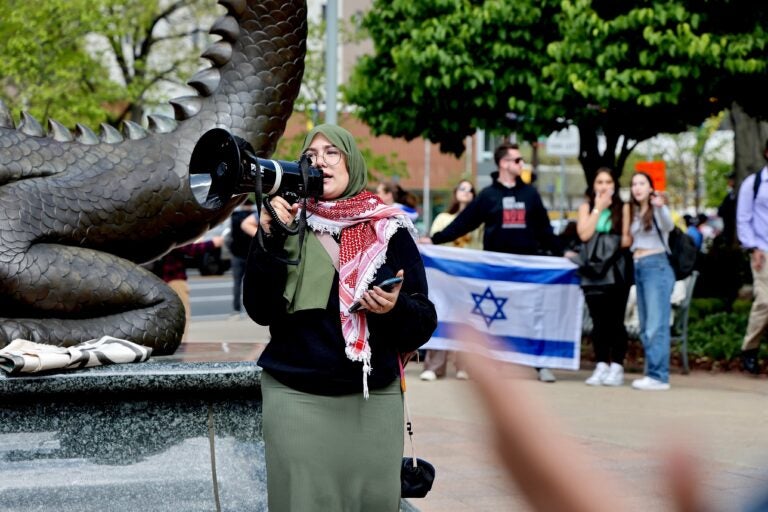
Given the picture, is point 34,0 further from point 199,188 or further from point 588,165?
point 199,188

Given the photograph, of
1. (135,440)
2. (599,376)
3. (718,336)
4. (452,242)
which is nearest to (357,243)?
(135,440)

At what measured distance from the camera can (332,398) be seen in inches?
147

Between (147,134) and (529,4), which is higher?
(529,4)

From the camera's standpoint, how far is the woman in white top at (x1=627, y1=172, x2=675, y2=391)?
987 centimetres

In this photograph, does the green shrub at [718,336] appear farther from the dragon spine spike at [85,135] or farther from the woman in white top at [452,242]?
the dragon spine spike at [85,135]

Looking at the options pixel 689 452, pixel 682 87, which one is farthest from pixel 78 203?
pixel 682 87

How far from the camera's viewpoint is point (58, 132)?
5703mm

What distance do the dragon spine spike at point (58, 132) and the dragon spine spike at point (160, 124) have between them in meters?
0.43

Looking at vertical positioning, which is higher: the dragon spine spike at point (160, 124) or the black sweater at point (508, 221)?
the dragon spine spike at point (160, 124)

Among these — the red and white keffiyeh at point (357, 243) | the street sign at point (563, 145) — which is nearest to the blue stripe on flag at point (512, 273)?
the red and white keffiyeh at point (357, 243)

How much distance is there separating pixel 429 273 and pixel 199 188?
20.8 ft

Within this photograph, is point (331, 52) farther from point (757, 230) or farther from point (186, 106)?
point (186, 106)

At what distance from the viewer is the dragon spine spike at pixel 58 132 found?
5.69 m

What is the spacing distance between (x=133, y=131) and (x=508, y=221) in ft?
15.9
